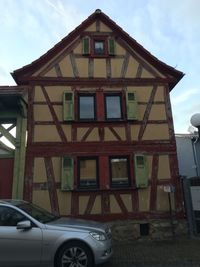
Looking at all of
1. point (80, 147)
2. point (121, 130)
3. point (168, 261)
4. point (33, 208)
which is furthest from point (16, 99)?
point (168, 261)

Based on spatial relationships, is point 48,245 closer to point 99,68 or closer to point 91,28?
point 99,68

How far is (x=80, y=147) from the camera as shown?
11.4m

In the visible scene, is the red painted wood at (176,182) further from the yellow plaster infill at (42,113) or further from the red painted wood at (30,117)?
the red painted wood at (30,117)

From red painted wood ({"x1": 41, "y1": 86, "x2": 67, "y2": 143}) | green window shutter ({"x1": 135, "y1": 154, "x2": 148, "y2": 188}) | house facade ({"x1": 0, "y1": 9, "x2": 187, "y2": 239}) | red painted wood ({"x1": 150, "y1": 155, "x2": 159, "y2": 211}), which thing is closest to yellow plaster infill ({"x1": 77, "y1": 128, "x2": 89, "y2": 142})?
house facade ({"x1": 0, "y1": 9, "x2": 187, "y2": 239})

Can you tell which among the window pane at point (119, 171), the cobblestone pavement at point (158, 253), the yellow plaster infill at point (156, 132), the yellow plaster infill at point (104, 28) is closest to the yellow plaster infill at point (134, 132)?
the yellow plaster infill at point (156, 132)

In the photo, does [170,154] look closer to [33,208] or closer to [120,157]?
[120,157]

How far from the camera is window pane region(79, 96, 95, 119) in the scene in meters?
12.0

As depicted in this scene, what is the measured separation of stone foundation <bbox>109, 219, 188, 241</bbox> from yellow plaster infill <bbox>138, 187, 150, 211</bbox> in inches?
18.9

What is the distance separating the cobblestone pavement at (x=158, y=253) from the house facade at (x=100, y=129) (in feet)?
3.96

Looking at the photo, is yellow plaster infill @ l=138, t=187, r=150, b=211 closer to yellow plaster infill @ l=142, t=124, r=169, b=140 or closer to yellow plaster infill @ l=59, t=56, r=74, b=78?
yellow plaster infill @ l=142, t=124, r=169, b=140

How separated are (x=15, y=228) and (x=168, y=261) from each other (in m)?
3.69

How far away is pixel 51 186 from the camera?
11.0m

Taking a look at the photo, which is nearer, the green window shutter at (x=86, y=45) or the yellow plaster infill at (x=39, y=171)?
the yellow plaster infill at (x=39, y=171)

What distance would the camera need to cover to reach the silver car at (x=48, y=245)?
6469mm
